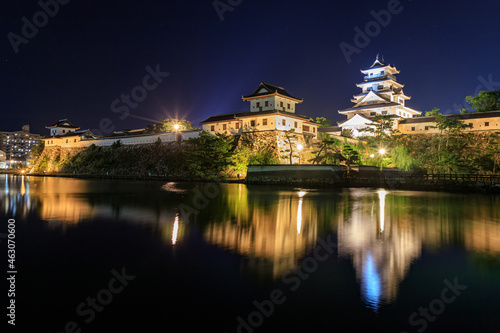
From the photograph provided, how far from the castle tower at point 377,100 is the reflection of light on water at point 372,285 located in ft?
149

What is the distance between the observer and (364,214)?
14.7 m

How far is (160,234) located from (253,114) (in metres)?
32.6

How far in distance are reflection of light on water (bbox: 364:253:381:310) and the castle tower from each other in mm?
45386

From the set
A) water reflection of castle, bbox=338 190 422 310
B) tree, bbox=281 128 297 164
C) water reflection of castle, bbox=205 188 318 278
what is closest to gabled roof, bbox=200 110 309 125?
tree, bbox=281 128 297 164

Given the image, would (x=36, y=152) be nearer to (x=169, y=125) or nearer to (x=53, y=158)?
(x=53, y=158)

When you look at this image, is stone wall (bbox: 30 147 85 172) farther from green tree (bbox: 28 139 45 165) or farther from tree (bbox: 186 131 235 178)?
tree (bbox: 186 131 235 178)

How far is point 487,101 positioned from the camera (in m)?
50.3

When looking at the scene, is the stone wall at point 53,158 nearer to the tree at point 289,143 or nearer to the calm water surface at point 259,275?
the tree at point 289,143

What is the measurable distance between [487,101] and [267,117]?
123ft

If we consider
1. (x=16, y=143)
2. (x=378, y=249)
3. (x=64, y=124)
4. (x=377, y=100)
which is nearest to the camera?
(x=378, y=249)

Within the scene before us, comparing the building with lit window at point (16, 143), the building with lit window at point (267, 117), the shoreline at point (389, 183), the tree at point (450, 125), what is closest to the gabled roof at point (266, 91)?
the building with lit window at point (267, 117)

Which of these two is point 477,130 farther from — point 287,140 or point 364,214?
point 364,214

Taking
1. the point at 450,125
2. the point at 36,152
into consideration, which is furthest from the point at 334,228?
the point at 36,152

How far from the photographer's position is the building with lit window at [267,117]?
40844 millimetres
